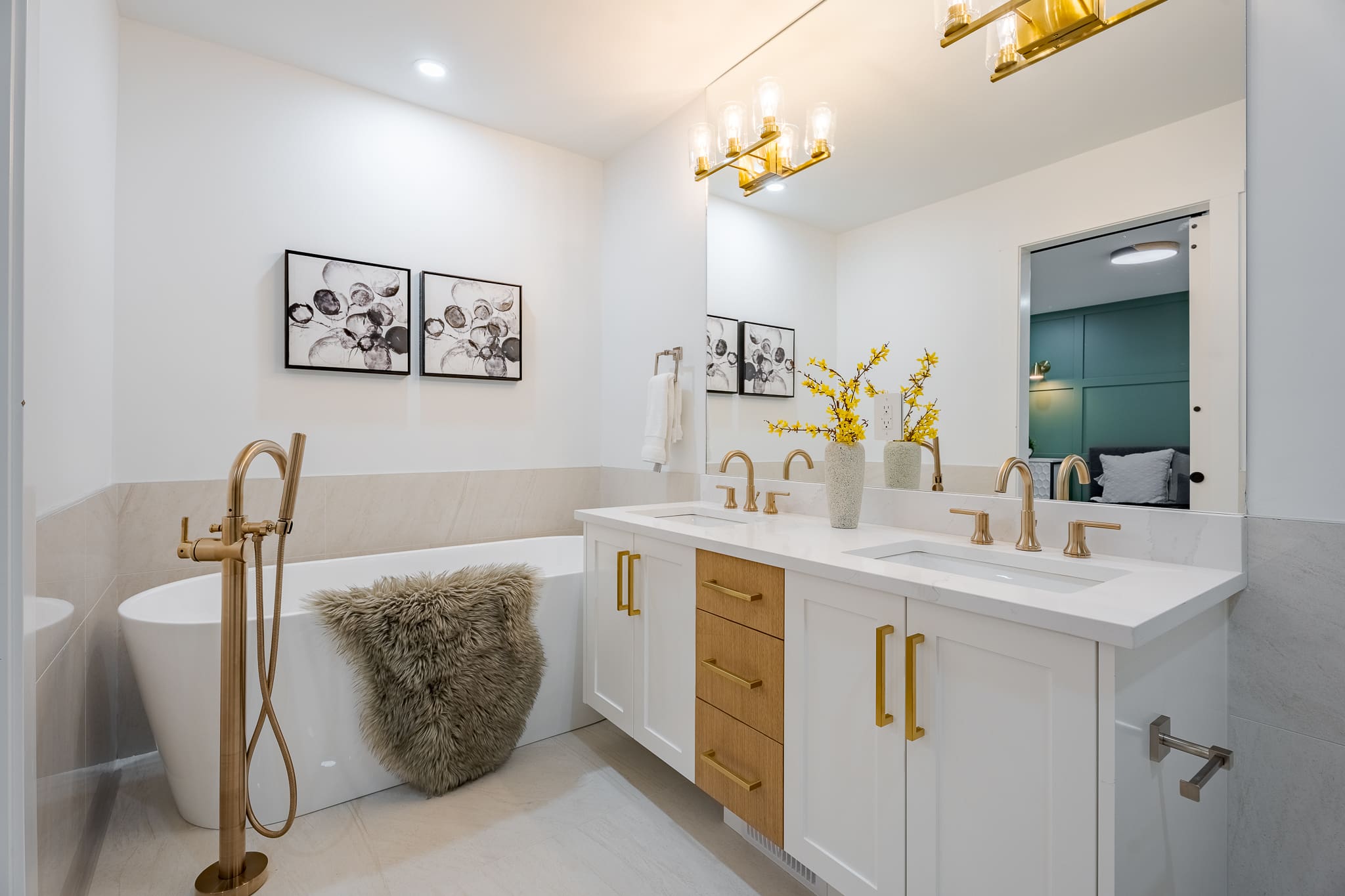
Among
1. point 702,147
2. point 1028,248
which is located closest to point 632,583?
point 1028,248

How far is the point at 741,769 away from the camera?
165 cm

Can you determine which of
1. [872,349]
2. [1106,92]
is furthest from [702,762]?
[1106,92]

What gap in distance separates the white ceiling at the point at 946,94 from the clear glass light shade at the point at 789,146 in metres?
0.05

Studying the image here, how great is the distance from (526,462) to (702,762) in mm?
1779

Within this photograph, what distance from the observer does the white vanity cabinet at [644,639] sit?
186cm

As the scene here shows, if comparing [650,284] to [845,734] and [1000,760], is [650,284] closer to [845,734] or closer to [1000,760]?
[845,734]

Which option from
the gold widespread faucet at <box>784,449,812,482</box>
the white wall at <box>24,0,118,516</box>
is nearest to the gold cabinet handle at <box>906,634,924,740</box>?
the gold widespread faucet at <box>784,449,812,482</box>

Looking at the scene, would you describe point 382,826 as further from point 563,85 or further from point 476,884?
point 563,85

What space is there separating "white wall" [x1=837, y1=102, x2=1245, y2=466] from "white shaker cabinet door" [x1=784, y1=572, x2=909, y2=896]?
657 millimetres

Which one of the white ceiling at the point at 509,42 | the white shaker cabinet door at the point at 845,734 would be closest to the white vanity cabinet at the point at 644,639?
the white shaker cabinet door at the point at 845,734

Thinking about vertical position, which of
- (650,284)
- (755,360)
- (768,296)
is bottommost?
(755,360)

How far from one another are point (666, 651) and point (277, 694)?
3.77 ft

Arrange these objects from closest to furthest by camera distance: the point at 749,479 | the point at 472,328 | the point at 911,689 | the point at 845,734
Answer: the point at 911,689
the point at 845,734
the point at 749,479
the point at 472,328

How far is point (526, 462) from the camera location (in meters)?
3.15
